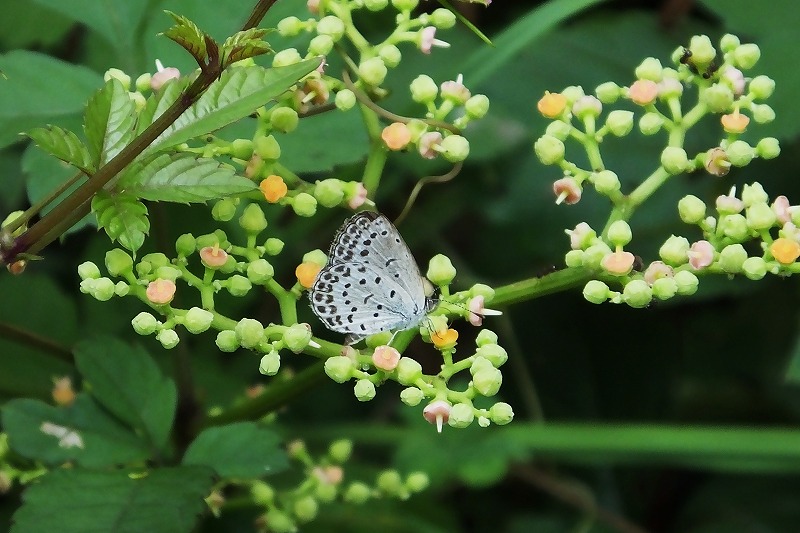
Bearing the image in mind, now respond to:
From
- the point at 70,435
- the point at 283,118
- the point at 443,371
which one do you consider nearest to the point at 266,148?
the point at 283,118

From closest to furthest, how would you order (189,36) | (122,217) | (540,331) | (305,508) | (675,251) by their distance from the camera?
(189,36) < (122,217) < (675,251) < (305,508) < (540,331)

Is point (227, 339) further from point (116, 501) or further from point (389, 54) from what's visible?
point (389, 54)

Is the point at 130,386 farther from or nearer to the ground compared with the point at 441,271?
nearer to the ground

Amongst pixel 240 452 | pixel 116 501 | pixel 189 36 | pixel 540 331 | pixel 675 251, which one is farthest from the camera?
pixel 540 331

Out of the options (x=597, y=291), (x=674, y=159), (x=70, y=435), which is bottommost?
(x=70, y=435)

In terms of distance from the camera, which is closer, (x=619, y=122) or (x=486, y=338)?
(x=486, y=338)

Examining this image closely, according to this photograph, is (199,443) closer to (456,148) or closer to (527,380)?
(456,148)

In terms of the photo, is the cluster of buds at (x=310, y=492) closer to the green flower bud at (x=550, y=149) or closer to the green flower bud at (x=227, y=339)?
the green flower bud at (x=227, y=339)
